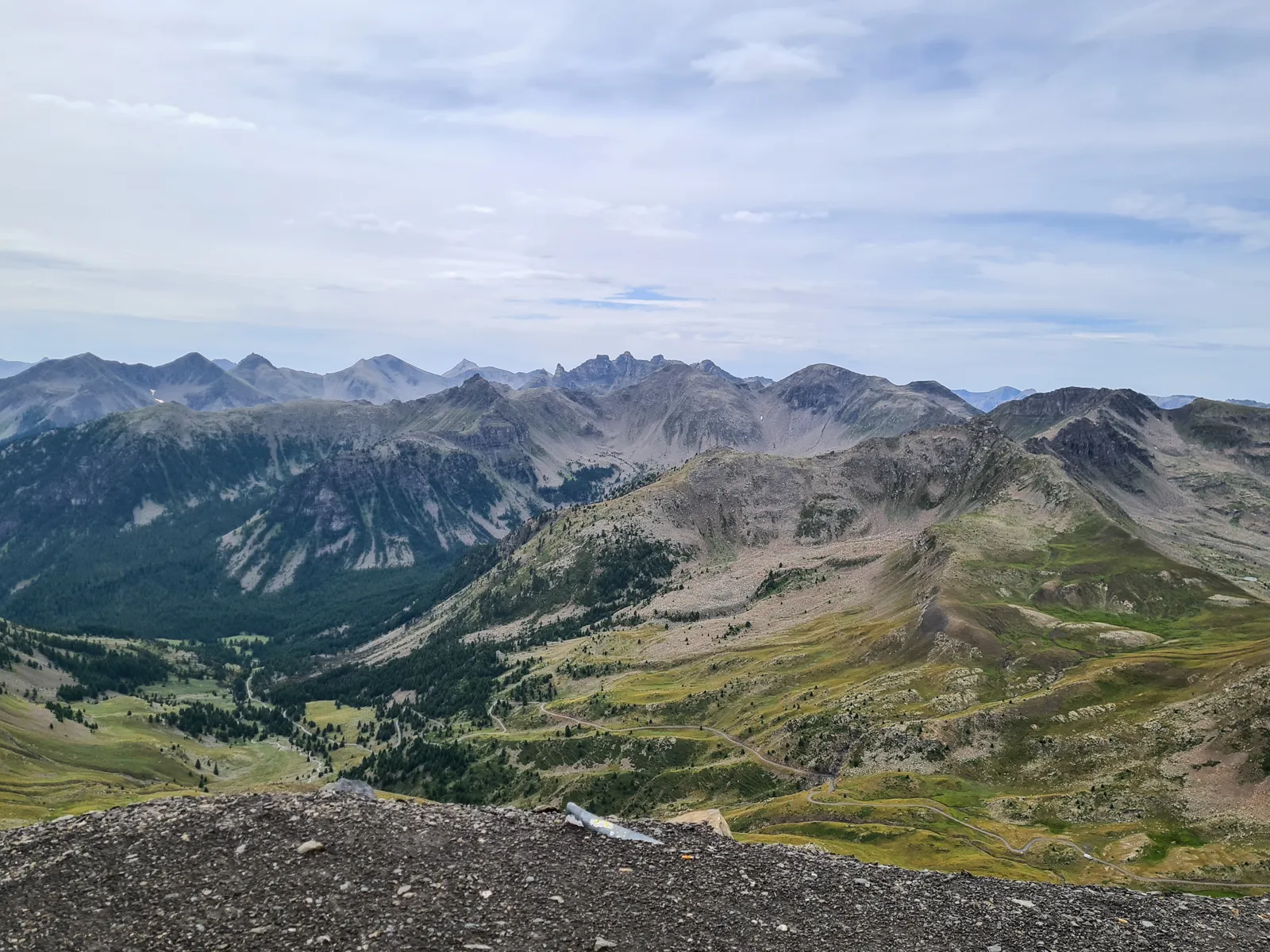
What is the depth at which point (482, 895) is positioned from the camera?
27.1 metres

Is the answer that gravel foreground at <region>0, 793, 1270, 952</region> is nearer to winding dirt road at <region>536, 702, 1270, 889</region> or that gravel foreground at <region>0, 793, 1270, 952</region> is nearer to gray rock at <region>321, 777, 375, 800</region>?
gray rock at <region>321, 777, 375, 800</region>

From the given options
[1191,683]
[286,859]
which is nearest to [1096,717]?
[1191,683]

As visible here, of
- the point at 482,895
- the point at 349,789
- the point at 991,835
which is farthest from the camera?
the point at 991,835

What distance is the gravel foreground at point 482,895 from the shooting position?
2502cm

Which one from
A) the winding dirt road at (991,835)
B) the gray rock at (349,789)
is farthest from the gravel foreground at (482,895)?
the winding dirt road at (991,835)

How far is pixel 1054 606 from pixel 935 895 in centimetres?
19280

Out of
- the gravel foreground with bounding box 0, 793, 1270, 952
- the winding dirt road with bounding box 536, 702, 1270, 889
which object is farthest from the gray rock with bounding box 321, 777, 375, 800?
the winding dirt road with bounding box 536, 702, 1270, 889

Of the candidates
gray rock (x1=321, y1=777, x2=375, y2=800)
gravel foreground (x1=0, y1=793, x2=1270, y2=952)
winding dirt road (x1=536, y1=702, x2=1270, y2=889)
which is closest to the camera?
gravel foreground (x1=0, y1=793, x2=1270, y2=952)

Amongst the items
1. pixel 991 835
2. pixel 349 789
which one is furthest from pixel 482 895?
pixel 991 835

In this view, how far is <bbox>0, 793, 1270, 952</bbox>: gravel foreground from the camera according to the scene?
82.1 feet

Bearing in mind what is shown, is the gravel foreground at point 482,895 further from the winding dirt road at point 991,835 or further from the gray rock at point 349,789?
the winding dirt road at point 991,835

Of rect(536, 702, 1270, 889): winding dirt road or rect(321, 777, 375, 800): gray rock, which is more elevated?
rect(321, 777, 375, 800): gray rock

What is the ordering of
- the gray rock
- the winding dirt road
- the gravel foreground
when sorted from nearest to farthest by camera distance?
1. the gravel foreground
2. the gray rock
3. the winding dirt road

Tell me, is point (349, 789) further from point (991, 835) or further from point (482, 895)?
point (991, 835)
